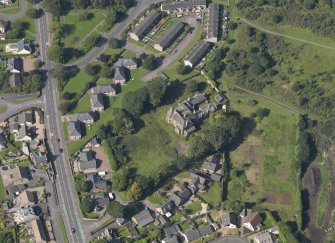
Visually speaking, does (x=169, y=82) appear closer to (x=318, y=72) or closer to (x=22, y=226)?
(x=318, y=72)

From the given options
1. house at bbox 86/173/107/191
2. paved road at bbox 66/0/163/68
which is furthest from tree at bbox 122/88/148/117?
paved road at bbox 66/0/163/68

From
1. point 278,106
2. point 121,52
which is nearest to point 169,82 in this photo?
point 121,52

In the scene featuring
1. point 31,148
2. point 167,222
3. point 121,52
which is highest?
point 121,52

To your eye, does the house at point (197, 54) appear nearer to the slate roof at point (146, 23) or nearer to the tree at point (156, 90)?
the tree at point (156, 90)

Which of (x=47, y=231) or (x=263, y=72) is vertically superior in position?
(x=263, y=72)

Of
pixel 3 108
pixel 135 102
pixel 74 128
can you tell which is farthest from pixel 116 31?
pixel 3 108

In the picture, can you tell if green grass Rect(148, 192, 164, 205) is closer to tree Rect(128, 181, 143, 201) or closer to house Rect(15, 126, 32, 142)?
tree Rect(128, 181, 143, 201)

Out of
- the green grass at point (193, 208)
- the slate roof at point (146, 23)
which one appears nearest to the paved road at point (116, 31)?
the slate roof at point (146, 23)

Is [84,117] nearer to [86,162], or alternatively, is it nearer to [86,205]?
[86,162]
